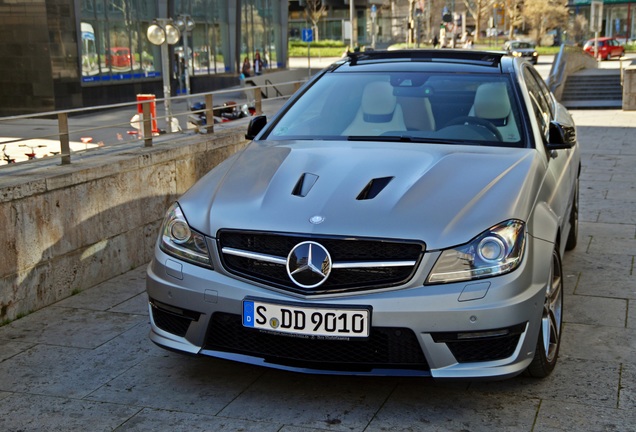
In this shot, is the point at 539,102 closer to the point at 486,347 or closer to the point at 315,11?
the point at 486,347

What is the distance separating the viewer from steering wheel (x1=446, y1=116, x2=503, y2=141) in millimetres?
5137

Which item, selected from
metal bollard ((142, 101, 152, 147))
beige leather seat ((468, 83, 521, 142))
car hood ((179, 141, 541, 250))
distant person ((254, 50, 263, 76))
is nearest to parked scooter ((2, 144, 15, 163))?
metal bollard ((142, 101, 152, 147))

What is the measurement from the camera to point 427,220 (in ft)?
13.1

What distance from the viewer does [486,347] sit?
3990 millimetres

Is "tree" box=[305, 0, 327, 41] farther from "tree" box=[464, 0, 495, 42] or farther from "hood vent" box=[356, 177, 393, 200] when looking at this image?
"hood vent" box=[356, 177, 393, 200]

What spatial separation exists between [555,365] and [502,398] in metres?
0.53

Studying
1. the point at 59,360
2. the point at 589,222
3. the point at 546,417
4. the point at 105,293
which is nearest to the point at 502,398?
the point at 546,417

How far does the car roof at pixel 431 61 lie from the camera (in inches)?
222

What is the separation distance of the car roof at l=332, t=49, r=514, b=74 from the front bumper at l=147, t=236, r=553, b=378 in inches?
67.3

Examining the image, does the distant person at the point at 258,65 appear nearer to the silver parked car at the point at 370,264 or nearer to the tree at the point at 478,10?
the tree at the point at 478,10

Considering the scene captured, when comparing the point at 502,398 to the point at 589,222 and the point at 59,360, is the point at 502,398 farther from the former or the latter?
the point at 589,222

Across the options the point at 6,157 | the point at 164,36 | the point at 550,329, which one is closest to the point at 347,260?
the point at 550,329

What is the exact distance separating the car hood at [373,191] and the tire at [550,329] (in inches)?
18.7

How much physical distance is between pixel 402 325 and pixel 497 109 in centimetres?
188
